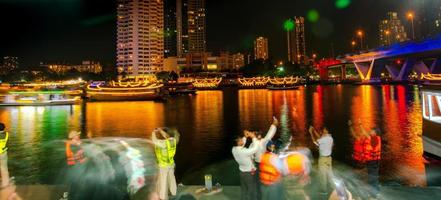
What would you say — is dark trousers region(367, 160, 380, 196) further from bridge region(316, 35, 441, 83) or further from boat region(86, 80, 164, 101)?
bridge region(316, 35, 441, 83)

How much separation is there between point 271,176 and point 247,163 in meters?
0.65

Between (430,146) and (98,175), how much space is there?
1680cm

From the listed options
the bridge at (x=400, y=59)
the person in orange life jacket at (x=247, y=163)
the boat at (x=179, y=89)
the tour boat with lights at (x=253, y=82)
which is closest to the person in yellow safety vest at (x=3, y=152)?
the person in orange life jacket at (x=247, y=163)

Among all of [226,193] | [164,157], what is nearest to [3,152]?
[164,157]

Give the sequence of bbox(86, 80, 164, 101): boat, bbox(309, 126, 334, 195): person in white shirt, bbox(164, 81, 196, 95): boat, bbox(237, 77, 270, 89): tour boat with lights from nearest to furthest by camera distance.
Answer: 1. bbox(309, 126, 334, 195): person in white shirt
2. bbox(86, 80, 164, 101): boat
3. bbox(164, 81, 196, 95): boat
4. bbox(237, 77, 270, 89): tour boat with lights

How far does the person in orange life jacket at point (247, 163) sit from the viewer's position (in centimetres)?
876

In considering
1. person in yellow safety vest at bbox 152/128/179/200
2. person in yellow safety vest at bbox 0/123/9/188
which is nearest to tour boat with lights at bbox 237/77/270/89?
person in yellow safety vest at bbox 0/123/9/188

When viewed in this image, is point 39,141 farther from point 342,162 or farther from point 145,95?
point 145,95

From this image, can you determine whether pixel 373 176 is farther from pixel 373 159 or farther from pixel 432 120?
pixel 432 120

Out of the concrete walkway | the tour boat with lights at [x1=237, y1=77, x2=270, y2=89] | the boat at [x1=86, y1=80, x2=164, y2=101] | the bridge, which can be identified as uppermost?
the bridge

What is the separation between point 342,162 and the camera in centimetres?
1944

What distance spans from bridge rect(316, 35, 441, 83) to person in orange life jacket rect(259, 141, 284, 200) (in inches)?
4195

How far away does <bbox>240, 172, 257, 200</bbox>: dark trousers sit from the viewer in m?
9.07

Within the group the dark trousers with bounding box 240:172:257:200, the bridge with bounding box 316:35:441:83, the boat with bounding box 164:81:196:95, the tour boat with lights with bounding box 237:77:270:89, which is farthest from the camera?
the tour boat with lights with bounding box 237:77:270:89
